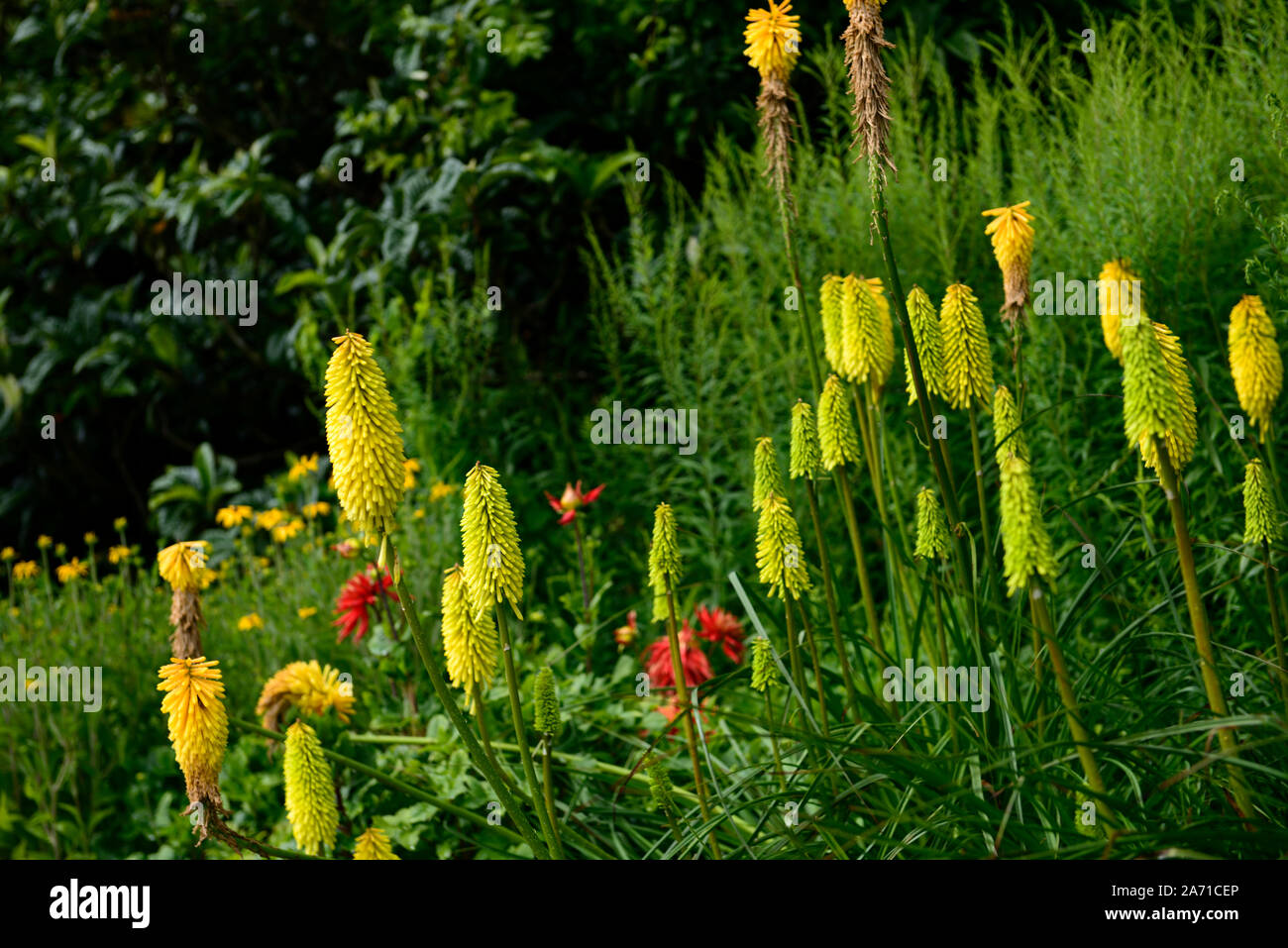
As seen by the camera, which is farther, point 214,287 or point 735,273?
point 214,287

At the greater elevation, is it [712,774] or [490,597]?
[490,597]

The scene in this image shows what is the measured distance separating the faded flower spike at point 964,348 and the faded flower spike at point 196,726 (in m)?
1.34

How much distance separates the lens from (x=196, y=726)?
1.65 m

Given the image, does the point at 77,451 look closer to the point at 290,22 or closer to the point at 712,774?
the point at 290,22

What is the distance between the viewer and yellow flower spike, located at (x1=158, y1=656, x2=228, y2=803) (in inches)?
64.6

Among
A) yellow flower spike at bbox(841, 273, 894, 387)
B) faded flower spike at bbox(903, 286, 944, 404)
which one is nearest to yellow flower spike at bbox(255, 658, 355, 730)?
yellow flower spike at bbox(841, 273, 894, 387)

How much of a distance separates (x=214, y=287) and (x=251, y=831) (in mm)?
3212

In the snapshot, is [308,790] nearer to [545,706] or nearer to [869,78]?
[545,706]

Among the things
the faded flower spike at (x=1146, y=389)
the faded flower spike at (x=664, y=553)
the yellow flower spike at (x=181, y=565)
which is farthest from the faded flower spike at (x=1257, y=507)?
the yellow flower spike at (x=181, y=565)

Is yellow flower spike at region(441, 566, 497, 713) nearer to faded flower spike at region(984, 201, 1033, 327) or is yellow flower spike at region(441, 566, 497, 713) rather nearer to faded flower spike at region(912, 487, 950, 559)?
faded flower spike at region(912, 487, 950, 559)

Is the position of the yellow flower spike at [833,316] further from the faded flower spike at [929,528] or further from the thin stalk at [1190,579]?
the thin stalk at [1190,579]

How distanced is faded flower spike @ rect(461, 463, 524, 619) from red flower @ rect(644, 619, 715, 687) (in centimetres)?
121
